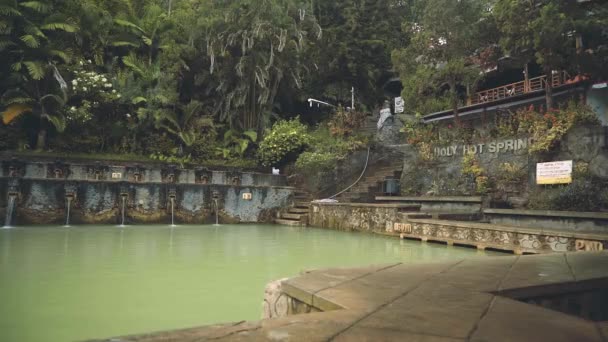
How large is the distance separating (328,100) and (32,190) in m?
18.2

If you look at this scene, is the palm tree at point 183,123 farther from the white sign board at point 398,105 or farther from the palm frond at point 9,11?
the white sign board at point 398,105

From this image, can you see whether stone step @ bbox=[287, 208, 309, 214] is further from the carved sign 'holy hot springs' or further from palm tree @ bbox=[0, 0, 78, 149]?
palm tree @ bbox=[0, 0, 78, 149]

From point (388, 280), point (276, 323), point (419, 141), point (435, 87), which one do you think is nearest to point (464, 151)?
point (419, 141)

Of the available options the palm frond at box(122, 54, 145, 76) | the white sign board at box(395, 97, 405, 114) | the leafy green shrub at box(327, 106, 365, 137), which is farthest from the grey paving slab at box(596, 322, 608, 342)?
the white sign board at box(395, 97, 405, 114)

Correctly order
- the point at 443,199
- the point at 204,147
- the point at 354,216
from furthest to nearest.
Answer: the point at 204,147, the point at 354,216, the point at 443,199

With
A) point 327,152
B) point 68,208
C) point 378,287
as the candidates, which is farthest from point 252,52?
point 378,287

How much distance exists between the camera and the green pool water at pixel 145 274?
3564 mm

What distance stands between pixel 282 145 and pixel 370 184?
14.6 ft

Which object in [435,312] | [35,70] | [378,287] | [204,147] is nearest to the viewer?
[435,312]

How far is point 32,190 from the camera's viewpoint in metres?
13.1

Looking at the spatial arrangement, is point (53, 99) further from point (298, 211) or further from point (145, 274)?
point (145, 274)

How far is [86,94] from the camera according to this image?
17.7m

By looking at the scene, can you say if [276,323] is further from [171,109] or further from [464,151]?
[171,109]

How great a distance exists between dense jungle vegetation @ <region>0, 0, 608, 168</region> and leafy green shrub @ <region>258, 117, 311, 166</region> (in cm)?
6
